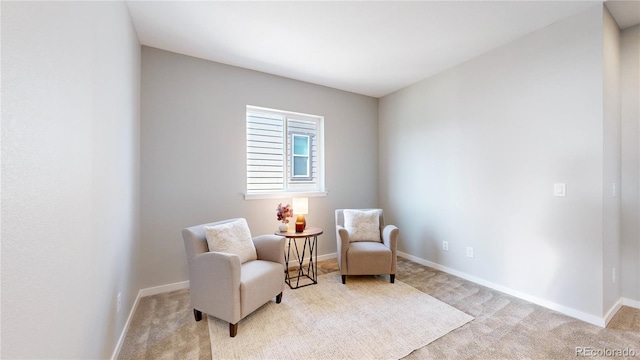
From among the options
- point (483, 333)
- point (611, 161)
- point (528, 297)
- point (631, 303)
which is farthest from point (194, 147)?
point (631, 303)

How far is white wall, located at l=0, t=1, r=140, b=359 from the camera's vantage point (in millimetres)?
726

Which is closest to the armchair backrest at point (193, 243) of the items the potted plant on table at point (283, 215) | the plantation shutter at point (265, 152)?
the potted plant on table at point (283, 215)

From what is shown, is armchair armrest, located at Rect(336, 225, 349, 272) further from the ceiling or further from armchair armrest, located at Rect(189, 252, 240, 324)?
the ceiling

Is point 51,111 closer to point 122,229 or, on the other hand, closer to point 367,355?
point 122,229

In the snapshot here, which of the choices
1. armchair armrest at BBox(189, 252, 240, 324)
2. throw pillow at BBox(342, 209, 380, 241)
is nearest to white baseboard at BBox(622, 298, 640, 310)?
throw pillow at BBox(342, 209, 380, 241)

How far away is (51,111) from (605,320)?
392 cm

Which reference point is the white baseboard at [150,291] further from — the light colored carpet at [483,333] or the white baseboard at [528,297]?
the white baseboard at [528,297]

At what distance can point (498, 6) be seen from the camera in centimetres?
216

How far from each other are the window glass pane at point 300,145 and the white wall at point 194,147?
16.3 inches

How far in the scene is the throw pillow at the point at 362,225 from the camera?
10.9ft

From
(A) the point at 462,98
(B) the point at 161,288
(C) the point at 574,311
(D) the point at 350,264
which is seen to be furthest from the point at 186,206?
(C) the point at 574,311

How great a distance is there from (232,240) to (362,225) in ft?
5.54

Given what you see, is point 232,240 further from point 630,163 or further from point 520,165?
point 630,163

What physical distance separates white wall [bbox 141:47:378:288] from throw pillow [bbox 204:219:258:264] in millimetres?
760
